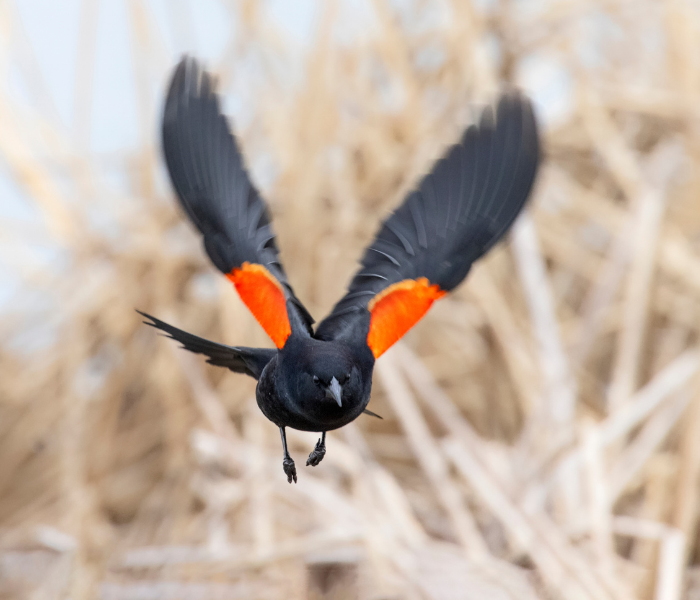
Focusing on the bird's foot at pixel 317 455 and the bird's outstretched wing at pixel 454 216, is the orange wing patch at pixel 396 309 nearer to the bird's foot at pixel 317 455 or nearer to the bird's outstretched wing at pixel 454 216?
the bird's outstretched wing at pixel 454 216

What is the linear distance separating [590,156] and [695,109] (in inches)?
29.9

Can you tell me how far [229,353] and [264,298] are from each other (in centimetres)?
12

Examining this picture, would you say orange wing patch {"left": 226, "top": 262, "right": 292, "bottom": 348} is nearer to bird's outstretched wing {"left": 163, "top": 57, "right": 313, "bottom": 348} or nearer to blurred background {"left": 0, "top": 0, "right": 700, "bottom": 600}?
bird's outstretched wing {"left": 163, "top": 57, "right": 313, "bottom": 348}

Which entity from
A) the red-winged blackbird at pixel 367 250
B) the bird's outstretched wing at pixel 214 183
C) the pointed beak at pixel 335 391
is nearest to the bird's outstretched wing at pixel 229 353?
the red-winged blackbird at pixel 367 250

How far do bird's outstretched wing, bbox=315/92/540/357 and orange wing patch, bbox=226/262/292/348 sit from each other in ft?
0.42

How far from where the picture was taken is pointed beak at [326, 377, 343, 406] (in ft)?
2.99

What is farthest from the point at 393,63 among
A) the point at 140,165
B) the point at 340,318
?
the point at 340,318

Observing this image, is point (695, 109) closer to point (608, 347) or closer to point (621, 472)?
point (608, 347)

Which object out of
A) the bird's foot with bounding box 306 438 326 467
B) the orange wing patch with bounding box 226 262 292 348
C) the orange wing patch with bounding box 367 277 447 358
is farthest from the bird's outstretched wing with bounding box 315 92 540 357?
the bird's foot with bounding box 306 438 326 467

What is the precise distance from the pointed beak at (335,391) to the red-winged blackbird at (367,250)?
8 cm

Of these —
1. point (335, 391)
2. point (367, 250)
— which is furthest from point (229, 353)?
point (367, 250)

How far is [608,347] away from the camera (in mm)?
3723

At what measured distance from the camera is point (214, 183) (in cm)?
150

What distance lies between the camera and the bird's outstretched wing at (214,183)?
4.66 feet
